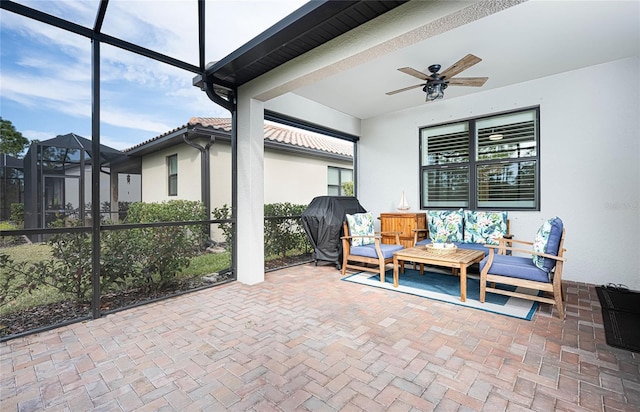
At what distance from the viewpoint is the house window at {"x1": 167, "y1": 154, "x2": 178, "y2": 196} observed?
13.3 ft

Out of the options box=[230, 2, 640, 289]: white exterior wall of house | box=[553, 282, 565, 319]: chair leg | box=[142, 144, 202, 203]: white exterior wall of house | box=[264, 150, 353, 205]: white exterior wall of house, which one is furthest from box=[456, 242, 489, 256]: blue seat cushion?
box=[142, 144, 202, 203]: white exterior wall of house

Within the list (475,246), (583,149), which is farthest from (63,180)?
(583,149)

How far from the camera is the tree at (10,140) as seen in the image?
2.64 m

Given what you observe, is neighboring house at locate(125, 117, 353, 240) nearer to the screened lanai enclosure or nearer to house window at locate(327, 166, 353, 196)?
the screened lanai enclosure

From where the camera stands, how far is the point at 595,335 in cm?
268

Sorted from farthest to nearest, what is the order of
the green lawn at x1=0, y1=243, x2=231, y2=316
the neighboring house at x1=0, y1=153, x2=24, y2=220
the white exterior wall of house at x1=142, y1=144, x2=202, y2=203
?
the white exterior wall of house at x1=142, y1=144, x2=202, y2=203, the green lawn at x1=0, y1=243, x2=231, y2=316, the neighboring house at x1=0, y1=153, x2=24, y2=220

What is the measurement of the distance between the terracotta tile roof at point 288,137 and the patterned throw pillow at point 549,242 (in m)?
4.22

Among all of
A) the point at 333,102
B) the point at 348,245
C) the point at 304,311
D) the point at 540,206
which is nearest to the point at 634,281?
the point at 540,206

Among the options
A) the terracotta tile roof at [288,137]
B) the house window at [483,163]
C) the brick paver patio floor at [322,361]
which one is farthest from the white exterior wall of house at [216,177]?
the house window at [483,163]

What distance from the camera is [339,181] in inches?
318

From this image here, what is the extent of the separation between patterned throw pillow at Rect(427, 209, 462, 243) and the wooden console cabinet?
0.23m

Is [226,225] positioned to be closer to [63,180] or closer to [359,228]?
[63,180]

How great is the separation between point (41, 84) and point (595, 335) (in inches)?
221

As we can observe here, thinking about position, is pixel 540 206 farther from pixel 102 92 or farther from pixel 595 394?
pixel 102 92
